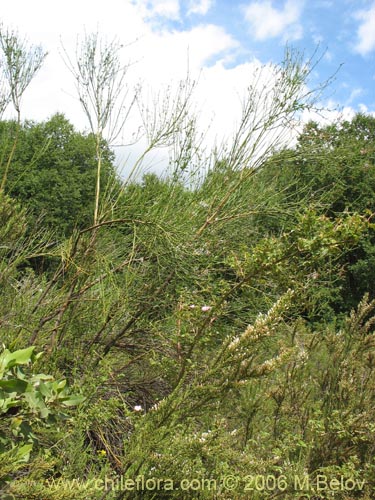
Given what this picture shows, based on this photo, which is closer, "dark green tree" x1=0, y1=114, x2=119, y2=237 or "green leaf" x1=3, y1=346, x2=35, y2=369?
"green leaf" x1=3, y1=346, x2=35, y2=369

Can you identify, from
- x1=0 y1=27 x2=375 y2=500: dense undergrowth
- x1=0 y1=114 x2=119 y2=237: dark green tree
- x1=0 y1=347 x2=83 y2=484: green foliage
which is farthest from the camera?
x1=0 y1=114 x2=119 y2=237: dark green tree

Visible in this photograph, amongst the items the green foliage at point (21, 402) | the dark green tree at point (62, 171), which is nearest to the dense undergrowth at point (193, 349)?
the green foliage at point (21, 402)

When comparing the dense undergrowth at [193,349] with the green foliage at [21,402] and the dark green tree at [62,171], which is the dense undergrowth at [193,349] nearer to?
the green foliage at [21,402]

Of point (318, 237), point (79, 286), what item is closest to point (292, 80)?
point (318, 237)

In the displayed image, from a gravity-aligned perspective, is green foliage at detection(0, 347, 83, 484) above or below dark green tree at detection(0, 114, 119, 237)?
below

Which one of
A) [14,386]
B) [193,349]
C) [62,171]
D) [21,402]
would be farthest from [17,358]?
[62,171]

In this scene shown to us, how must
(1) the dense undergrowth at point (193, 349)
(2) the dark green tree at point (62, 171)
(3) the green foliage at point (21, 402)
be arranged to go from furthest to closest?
(2) the dark green tree at point (62, 171) → (1) the dense undergrowth at point (193, 349) → (3) the green foliage at point (21, 402)

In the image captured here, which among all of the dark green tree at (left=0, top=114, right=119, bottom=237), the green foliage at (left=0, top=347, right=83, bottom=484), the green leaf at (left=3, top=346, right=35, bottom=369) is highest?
the dark green tree at (left=0, top=114, right=119, bottom=237)

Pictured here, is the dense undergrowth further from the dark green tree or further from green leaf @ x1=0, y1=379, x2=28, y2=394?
the dark green tree

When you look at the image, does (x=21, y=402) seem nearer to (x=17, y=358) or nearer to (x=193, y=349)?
(x=17, y=358)

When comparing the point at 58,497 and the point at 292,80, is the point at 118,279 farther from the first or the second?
the point at 58,497

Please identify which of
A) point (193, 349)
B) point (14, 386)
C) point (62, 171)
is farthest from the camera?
point (62, 171)

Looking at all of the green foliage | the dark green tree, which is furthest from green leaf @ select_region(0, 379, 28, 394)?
the dark green tree

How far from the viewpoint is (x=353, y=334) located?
3268 mm
